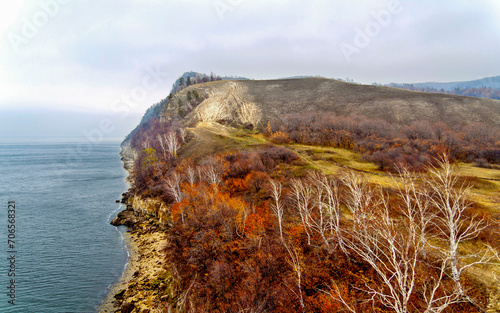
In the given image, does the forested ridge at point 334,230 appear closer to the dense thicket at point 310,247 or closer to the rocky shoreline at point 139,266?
the dense thicket at point 310,247

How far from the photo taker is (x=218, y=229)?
2672cm

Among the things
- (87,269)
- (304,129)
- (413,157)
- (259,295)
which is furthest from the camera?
(304,129)

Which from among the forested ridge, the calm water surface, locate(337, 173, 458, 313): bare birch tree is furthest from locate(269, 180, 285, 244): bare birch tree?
the calm water surface

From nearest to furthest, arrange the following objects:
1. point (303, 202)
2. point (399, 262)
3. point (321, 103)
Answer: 1. point (399, 262)
2. point (303, 202)
3. point (321, 103)

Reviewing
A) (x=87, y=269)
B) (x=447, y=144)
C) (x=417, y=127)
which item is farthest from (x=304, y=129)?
(x=87, y=269)

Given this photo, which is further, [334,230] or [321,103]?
[321,103]

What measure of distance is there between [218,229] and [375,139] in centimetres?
4064

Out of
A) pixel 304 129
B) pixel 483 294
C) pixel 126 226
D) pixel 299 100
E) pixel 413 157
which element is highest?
pixel 299 100

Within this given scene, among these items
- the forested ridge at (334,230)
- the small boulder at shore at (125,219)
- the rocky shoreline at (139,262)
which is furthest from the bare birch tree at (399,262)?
the small boulder at shore at (125,219)

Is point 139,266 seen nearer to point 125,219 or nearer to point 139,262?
point 139,262

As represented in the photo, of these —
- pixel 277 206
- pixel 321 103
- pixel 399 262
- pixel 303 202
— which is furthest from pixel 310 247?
pixel 321 103

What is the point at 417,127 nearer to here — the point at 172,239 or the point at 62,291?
the point at 172,239

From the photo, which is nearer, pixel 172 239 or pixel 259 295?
pixel 259 295

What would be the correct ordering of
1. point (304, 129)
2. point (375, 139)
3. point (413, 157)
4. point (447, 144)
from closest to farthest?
point (413, 157)
point (447, 144)
point (375, 139)
point (304, 129)
